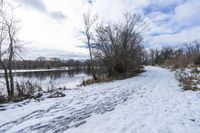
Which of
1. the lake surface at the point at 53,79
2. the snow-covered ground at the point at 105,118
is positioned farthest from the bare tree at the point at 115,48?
the snow-covered ground at the point at 105,118

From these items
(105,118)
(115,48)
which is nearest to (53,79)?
(115,48)

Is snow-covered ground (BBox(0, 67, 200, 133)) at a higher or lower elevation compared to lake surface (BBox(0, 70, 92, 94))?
higher

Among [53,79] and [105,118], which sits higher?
[105,118]

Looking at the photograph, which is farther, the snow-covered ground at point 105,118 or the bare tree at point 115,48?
the bare tree at point 115,48

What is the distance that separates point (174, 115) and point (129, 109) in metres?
1.39

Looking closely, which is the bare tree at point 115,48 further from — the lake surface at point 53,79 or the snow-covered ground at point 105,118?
the snow-covered ground at point 105,118

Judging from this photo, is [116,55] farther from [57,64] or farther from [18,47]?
[57,64]

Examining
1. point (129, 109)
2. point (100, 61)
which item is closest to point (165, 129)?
point (129, 109)

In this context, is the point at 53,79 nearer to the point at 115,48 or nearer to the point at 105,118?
the point at 115,48

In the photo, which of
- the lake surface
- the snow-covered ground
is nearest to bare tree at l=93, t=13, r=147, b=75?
the lake surface

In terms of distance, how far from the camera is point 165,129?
4.12 meters

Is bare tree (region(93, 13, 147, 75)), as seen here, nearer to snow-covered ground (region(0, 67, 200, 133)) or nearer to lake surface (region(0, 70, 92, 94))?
lake surface (region(0, 70, 92, 94))

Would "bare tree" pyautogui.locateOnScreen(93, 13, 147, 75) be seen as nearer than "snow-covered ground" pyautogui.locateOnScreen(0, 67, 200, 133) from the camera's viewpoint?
No

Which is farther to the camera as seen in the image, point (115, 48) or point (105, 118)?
point (115, 48)
